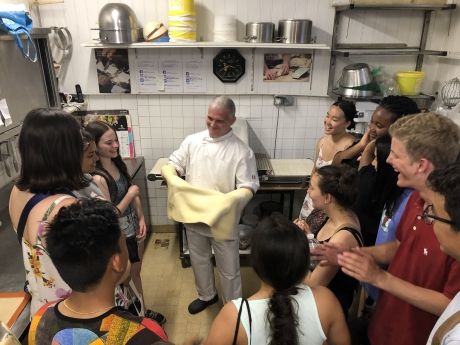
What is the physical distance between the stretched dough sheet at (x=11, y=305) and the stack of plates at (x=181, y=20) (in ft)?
6.89

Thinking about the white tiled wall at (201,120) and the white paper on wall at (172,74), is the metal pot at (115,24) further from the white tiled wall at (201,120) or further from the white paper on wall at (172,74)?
the white tiled wall at (201,120)

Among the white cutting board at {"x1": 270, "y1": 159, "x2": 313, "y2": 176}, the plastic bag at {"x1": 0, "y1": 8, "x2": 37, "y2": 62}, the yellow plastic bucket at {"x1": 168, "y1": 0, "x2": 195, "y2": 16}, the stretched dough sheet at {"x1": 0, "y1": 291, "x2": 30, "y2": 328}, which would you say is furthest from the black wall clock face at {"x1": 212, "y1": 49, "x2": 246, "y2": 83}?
the stretched dough sheet at {"x1": 0, "y1": 291, "x2": 30, "y2": 328}

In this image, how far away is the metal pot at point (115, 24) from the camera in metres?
2.73

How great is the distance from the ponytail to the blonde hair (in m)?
0.73

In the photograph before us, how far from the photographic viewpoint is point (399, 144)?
137 centimetres

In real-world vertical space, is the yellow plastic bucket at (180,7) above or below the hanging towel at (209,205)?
above

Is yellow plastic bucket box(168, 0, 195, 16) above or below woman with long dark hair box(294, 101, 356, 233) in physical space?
above

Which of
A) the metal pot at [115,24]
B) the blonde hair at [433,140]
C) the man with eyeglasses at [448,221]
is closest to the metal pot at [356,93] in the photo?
the blonde hair at [433,140]

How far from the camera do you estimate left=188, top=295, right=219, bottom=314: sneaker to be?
272cm

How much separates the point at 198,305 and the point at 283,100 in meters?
1.97

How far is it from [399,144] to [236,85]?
208 cm

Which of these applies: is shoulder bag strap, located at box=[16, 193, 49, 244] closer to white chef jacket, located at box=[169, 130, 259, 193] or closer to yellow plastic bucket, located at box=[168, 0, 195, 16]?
white chef jacket, located at box=[169, 130, 259, 193]

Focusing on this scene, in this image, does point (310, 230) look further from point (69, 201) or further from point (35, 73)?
point (35, 73)

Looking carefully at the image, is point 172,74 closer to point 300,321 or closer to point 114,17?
point 114,17
